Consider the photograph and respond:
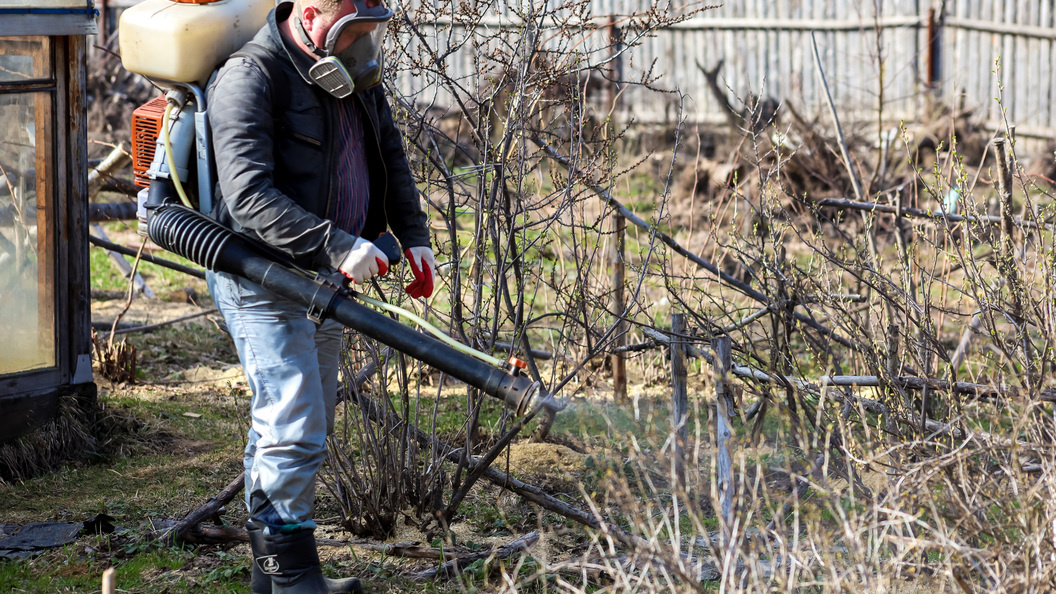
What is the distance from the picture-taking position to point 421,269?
11.0 ft

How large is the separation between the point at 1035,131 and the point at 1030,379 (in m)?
9.54

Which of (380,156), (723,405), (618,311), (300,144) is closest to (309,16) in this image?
(300,144)

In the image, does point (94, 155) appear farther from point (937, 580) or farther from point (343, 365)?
point (937, 580)

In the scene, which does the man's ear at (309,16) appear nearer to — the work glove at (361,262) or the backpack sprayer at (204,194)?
the backpack sprayer at (204,194)

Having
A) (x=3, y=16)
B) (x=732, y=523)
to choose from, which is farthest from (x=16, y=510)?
(x=732, y=523)

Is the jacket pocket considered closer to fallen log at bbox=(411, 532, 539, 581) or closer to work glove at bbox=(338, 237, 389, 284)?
work glove at bbox=(338, 237, 389, 284)

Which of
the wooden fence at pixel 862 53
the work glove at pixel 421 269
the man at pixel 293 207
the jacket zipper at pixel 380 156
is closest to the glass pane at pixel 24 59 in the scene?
the man at pixel 293 207

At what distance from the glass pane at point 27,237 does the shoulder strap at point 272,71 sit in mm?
2181

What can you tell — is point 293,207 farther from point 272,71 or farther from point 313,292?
point 272,71

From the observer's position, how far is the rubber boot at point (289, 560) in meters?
3.20

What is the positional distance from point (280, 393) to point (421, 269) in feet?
1.97

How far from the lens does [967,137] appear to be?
420 inches

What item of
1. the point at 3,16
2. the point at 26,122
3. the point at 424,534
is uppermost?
the point at 3,16

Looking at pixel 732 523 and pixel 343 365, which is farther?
pixel 343 365
